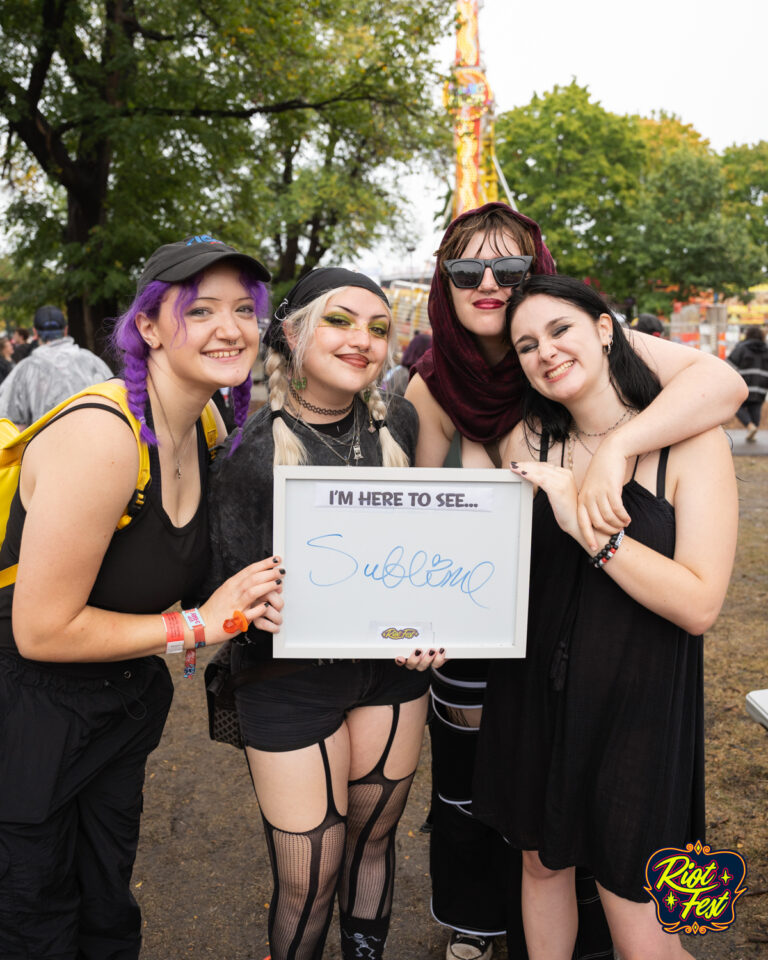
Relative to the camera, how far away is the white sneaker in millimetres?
2840

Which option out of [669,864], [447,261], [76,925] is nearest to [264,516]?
[447,261]

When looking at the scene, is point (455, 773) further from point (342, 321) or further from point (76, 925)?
point (342, 321)

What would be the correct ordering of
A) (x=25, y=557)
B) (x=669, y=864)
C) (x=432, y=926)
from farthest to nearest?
(x=432, y=926) < (x=669, y=864) < (x=25, y=557)

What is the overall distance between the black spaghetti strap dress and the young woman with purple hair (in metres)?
0.72

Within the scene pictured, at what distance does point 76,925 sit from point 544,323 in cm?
197

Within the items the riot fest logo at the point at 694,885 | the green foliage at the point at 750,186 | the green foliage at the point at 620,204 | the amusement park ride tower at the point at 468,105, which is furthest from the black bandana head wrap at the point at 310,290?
the green foliage at the point at 750,186

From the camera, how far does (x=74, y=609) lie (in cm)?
185

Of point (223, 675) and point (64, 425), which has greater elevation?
point (64, 425)

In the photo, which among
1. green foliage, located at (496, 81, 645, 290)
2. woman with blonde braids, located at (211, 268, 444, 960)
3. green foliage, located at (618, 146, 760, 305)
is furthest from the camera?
green foliage, located at (496, 81, 645, 290)

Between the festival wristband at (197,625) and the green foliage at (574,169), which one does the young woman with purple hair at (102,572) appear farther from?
the green foliage at (574,169)

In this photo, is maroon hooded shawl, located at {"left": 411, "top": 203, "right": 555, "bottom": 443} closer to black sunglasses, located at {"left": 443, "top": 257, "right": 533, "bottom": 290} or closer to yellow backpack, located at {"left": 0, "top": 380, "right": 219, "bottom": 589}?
black sunglasses, located at {"left": 443, "top": 257, "right": 533, "bottom": 290}

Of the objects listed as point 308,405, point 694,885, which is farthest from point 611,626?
point 308,405

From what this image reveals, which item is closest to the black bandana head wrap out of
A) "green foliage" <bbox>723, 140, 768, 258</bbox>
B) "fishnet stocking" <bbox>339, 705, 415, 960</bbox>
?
"fishnet stocking" <bbox>339, 705, 415, 960</bbox>

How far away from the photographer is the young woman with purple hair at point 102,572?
179 centimetres
